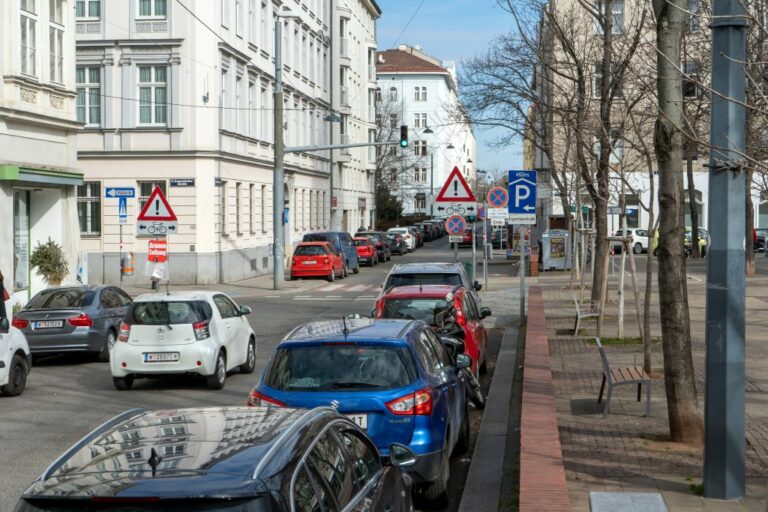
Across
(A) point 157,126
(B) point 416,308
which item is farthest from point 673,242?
(A) point 157,126

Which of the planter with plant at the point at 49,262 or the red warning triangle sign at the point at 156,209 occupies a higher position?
the red warning triangle sign at the point at 156,209

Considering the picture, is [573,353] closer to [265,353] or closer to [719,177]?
[265,353]

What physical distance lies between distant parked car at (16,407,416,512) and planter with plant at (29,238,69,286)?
79.1ft

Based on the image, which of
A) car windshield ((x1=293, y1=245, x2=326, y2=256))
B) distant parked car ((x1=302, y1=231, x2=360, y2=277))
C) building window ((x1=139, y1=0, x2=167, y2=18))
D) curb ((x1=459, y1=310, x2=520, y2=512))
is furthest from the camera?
distant parked car ((x1=302, y1=231, x2=360, y2=277))

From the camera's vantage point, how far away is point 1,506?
352 inches

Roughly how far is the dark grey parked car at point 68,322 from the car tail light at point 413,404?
37.1ft

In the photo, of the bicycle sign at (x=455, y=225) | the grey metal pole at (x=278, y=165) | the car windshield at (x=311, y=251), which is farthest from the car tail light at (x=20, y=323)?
the car windshield at (x=311, y=251)

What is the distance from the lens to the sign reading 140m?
25375mm

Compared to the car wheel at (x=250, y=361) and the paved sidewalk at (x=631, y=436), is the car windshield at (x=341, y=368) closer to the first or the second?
the paved sidewalk at (x=631, y=436)

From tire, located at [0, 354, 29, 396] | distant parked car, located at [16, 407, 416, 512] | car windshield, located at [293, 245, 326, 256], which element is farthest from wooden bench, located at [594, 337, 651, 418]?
car windshield, located at [293, 245, 326, 256]

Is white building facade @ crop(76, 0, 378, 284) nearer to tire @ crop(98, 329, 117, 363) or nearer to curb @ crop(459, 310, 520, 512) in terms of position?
tire @ crop(98, 329, 117, 363)

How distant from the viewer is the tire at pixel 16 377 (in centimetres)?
1566

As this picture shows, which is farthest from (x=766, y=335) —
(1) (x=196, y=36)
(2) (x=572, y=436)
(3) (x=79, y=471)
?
(1) (x=196, y=36)

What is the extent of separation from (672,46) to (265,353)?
12.2m
